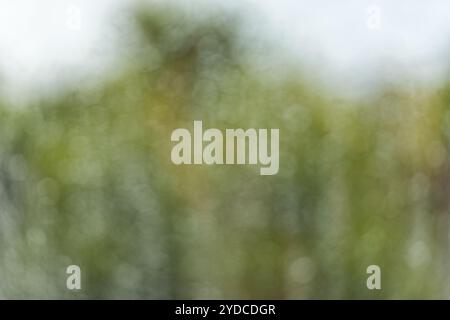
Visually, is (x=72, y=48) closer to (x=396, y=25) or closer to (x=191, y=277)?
(x=191, y=277)

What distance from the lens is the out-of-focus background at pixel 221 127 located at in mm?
1593

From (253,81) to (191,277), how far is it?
20.0 inches

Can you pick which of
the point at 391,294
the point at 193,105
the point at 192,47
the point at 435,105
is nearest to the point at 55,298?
the point at 193,105

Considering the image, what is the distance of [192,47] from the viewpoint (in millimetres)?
1595

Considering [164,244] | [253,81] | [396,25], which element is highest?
[396,25]

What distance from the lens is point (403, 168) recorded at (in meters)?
1.62

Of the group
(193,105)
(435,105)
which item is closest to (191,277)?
(193,105)

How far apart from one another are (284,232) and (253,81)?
1.24ft

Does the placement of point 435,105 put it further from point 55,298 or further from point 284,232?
point 55,298

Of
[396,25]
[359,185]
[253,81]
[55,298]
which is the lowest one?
[55,298]

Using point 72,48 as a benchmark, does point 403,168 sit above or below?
below

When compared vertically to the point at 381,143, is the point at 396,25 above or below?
above

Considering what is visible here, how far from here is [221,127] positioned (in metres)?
1.61

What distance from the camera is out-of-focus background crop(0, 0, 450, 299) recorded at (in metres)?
1.59
